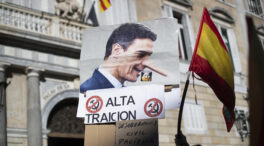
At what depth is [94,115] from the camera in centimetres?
436

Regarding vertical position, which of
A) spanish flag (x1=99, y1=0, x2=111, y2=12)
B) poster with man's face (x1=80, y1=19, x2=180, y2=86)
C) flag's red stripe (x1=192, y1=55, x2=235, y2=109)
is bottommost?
flag's red stripe (x1=192, y1=55, x2=235, y2=109)

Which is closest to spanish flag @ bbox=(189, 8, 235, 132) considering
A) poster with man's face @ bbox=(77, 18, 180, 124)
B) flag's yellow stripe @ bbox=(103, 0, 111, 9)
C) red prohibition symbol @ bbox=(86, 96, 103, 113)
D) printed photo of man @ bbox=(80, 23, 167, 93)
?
poster with man's face @ bbox=(77, 18, 180, 124)

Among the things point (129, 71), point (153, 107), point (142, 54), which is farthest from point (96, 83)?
point (153, 107)

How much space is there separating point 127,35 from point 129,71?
Result: 0.50 m

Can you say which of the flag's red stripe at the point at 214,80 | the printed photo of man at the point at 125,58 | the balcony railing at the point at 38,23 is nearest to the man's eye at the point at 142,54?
the printed photo of man at the point at 125,58

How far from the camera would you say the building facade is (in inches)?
340

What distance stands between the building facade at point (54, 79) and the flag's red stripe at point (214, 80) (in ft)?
14.3

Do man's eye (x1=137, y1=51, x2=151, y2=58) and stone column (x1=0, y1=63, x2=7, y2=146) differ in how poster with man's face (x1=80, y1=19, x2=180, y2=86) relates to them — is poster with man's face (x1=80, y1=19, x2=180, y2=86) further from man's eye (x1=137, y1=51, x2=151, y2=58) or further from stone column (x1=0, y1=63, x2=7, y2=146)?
stone column (x1=0, y1=63, x2=7, y2=146)

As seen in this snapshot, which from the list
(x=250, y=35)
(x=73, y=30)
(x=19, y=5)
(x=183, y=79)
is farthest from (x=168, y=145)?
(x=250, y=35)

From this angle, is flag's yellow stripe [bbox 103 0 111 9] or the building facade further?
flag's yellow stripe [bbox 103 0 111 9]

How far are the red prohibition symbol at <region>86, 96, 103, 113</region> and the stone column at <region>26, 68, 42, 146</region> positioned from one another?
4.50 m

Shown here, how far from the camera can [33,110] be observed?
28.5ft

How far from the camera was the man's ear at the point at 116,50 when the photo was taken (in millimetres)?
4552

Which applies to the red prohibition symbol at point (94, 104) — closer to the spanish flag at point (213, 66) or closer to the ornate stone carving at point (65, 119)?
the spanish flag at point (213, 66)
